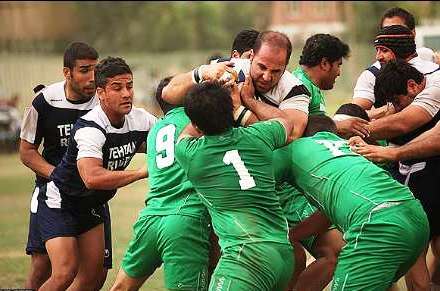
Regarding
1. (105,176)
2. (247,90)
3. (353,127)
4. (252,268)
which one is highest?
(247,90)

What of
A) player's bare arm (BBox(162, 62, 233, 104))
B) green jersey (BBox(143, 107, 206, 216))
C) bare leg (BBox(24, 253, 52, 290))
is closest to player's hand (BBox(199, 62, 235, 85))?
player's bare arm (BBox(162, 62, 233, 104))

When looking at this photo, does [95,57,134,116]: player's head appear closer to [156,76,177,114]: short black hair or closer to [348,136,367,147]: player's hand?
[156,76,177,114]: short black hair

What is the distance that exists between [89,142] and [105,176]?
0.35 m

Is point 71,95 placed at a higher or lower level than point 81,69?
lower

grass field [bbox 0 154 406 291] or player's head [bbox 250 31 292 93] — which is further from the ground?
player's head [bbox 250 31 292 93]

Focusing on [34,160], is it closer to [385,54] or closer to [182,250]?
[182,250]

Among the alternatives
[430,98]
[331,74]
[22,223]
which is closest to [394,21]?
[331,74]

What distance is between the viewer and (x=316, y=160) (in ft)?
23.2

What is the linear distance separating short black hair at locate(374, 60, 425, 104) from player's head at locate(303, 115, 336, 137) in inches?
20.1

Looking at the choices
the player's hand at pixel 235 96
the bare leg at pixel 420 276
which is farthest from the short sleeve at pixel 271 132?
the bare leg at pixel 420 276

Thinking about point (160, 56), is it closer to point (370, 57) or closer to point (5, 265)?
point (370, 57)

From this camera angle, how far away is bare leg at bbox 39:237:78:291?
27.1ft

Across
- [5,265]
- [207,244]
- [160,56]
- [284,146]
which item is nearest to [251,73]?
[284,146]

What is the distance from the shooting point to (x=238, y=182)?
668 cm
